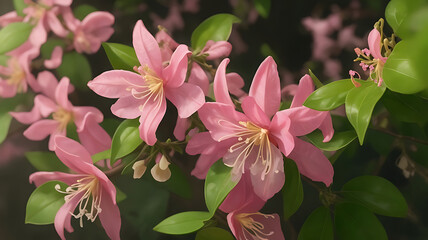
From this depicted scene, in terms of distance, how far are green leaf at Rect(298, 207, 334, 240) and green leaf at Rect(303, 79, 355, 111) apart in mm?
183

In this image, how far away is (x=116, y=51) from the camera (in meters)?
0.75

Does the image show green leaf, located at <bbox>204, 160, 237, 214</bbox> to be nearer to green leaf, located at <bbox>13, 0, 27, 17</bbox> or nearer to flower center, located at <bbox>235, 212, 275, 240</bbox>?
flower center, located at <bbox>235, 212, 275, 240</bbox>

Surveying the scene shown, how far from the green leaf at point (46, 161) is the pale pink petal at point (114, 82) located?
0.31 meters

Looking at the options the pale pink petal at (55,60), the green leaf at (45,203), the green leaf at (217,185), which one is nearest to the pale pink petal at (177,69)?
the green leaf at (217,185)

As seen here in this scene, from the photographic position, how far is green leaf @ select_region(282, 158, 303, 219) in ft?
2.25

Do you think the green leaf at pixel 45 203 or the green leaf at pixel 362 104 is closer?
the green leaf at pixel 362 104

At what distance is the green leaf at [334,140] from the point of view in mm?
650

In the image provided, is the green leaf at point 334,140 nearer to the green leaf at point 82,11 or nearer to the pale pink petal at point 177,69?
the pale pink petal at point 177,69

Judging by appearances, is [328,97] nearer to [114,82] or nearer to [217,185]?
[217,185]

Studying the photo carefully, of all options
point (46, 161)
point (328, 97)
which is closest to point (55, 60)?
point (46, 161)

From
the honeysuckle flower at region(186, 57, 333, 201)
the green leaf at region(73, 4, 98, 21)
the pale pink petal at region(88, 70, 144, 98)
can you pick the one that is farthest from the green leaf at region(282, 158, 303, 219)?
the green leaf at region(73, 4, 98, 21)

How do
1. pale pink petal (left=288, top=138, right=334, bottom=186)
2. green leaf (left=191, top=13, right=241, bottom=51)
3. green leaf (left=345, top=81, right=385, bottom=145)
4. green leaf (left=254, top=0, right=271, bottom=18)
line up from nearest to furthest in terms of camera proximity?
green leaf (left=345, top=81, right=385, bottom=145) → pale pink petal (left=288, top=138, right=334, bottom=186) → green leaf (left=191, top=13, right=241, bottom=51) → green leaf (left=254, top=0, right=271, bottom=18)

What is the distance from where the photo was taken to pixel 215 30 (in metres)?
0.82

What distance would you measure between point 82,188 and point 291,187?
0.92 ft
